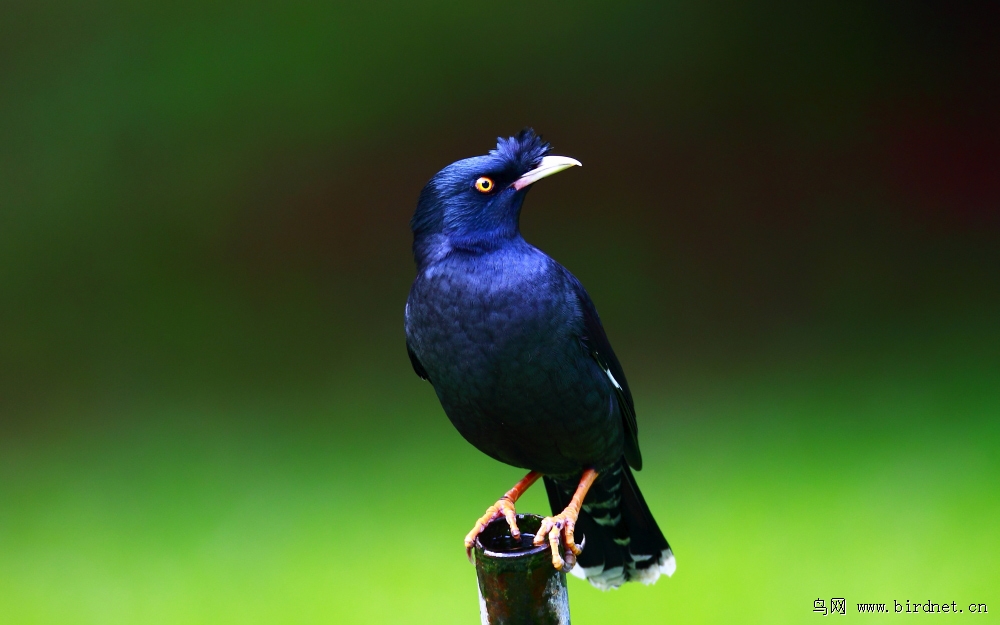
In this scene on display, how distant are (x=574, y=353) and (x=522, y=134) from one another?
0.62 meters

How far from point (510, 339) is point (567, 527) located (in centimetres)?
52

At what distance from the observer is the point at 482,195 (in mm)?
2609

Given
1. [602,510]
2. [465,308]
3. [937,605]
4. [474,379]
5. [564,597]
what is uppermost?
[465,308]

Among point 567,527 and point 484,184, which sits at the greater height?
Result: point 484,184

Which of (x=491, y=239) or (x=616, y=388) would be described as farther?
(x=616, y=388)

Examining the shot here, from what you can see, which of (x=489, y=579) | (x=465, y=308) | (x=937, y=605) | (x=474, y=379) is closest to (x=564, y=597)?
(x=489, y=579)

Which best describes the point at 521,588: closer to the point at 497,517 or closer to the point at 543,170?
the point at 497,517

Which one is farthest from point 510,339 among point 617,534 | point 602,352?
point 617,534

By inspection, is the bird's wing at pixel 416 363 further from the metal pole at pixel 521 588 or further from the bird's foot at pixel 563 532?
the metal pole at pixel 521 588

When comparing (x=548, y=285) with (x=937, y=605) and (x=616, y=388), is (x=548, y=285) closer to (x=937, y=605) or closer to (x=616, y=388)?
(x=616, y=388)

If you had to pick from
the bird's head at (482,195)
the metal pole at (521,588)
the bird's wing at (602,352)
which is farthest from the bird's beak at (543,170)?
the metal pole at (521,588)

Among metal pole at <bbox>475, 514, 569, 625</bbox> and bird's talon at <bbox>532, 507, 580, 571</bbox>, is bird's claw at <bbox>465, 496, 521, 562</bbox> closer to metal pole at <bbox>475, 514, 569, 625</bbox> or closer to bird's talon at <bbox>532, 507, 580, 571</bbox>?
bird's talon at <bbox>532, 507, 580, 571</bbox>

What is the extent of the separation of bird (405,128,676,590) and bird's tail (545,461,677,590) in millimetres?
145

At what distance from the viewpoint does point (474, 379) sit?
2.46 metres
